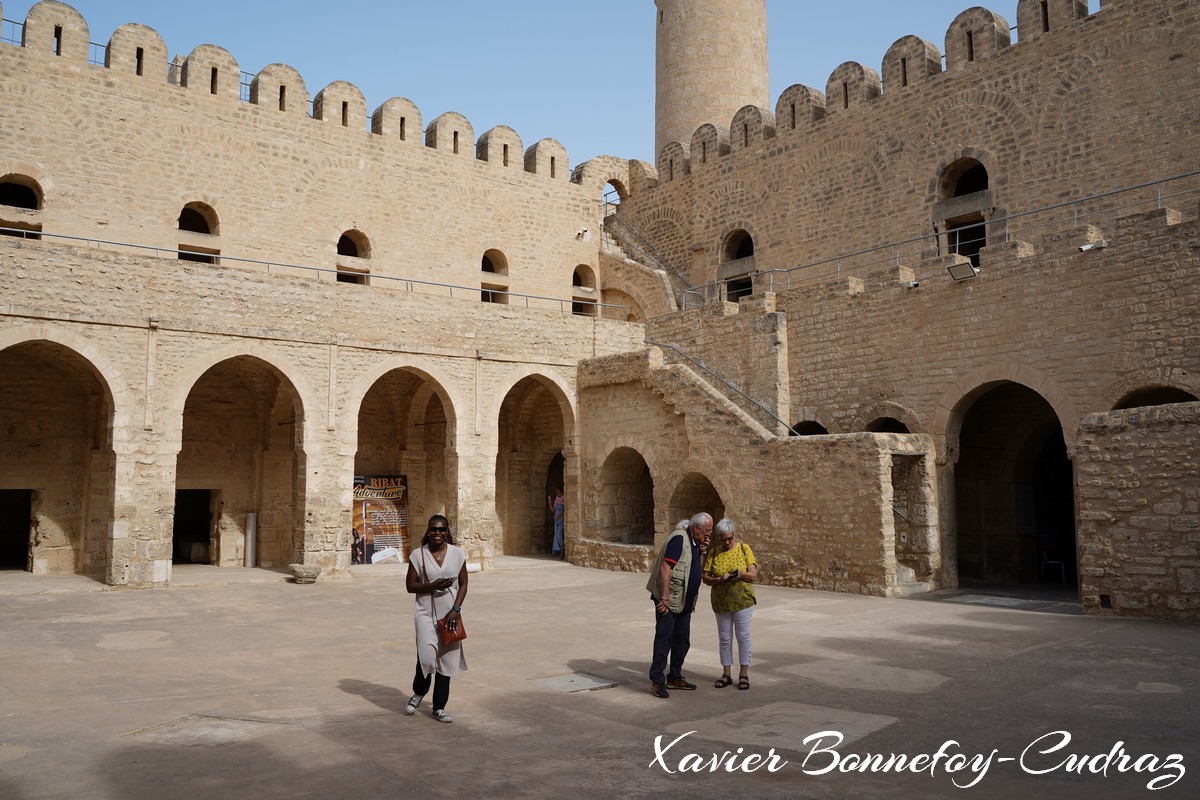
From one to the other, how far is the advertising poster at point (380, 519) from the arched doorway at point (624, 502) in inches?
158

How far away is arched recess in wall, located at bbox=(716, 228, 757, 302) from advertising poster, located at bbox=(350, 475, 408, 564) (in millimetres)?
8569

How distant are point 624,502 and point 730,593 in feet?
35.1

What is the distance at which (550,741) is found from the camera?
203 inches

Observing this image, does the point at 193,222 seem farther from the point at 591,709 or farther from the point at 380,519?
the point at 591,709

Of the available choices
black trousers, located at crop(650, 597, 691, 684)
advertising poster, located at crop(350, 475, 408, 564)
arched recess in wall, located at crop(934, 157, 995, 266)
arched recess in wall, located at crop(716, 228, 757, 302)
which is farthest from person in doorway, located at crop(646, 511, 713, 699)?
arched recess in wall, located at crop(716, 228, 757, 302)

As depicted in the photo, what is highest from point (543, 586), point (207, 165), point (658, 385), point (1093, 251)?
point (207, 165)

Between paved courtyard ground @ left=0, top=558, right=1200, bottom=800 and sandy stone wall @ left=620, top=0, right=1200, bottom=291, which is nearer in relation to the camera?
paved courtyard ground @ left=0, top=558, right=1200, bottom=800

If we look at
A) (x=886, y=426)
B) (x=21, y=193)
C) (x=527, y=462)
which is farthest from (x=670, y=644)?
(x=21, y=193)

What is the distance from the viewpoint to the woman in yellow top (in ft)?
21.1

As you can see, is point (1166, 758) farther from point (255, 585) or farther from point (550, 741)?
point (255, 585)

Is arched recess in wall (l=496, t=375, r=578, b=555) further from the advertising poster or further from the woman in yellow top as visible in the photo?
the woman in yellow top

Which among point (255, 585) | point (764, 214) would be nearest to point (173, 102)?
point (255, 585)

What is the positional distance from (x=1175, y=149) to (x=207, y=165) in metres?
17.4

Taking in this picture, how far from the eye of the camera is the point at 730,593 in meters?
6.47
